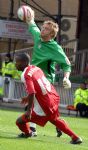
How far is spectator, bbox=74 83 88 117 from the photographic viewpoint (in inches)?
1019

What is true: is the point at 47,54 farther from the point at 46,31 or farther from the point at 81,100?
the point at 81,100

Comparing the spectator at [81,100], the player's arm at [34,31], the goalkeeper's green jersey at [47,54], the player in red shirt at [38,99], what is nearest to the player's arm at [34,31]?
the player's arm at [34,31]

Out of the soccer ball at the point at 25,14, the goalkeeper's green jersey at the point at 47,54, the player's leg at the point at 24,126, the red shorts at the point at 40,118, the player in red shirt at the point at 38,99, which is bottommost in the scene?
the player's leg at the point at 24,126

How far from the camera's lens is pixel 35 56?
12.8 metres

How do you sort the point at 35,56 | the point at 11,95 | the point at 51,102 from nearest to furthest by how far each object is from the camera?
the point at 51,102 < the point at 35,56 < the point at 11,95

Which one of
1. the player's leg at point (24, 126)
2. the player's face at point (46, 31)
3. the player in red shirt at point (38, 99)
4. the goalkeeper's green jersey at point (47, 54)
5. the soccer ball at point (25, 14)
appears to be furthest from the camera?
the soccer ball at point (25, 14)

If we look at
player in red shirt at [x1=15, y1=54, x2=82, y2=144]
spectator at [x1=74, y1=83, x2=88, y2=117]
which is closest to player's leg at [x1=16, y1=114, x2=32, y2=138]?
player in red shirt at [x1=15, y1=54, x2=82, y2=144]

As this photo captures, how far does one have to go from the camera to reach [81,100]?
26.4 metres

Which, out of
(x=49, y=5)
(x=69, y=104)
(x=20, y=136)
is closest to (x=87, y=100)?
(x=69, y=104)

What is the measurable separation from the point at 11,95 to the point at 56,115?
16958 millimetres

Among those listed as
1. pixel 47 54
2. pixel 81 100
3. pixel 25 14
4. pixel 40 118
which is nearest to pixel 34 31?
pixel 25 14

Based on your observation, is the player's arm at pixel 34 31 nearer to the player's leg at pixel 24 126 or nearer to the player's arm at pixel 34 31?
the player's arm at pixel 34 31

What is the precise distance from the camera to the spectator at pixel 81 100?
25.9m

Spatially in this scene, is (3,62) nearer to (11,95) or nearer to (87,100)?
(11,95)
